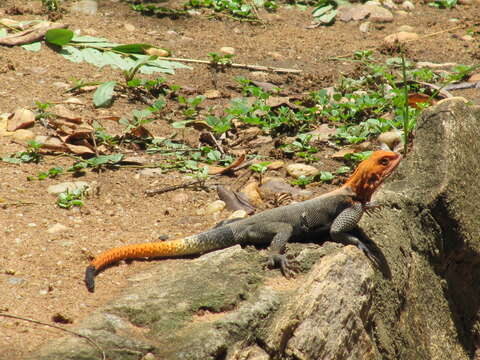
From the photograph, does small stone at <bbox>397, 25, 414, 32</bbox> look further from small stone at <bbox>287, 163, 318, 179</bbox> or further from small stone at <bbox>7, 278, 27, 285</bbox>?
small stone at <bbox>7, 278, 27, 285</bbox>

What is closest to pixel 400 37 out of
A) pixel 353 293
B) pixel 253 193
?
pixel 253 193

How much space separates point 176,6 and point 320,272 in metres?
7.29

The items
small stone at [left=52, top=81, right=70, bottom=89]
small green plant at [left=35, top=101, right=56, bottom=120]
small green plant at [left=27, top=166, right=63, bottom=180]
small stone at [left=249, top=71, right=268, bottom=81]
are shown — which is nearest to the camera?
small green plant at [left=27, top=166, right=63, bottom=180]

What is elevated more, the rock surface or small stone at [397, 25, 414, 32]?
the rock surface

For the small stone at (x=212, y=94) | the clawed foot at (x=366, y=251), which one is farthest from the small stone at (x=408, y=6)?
the clawed foot at (x=366, y=251)

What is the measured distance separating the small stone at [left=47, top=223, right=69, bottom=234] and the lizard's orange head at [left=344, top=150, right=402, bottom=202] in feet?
6.53

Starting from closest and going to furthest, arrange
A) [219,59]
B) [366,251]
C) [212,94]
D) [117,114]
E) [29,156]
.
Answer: [366,251] < [29,156] < [117,114] < [212,94] < [219,59]

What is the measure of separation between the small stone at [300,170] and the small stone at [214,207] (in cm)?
85

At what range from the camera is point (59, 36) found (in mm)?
7652

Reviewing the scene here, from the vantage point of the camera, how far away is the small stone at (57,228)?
430cm

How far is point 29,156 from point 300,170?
2364mm

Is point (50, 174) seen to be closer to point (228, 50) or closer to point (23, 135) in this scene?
point (23, 135)

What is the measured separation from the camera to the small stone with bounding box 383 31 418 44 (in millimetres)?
9320

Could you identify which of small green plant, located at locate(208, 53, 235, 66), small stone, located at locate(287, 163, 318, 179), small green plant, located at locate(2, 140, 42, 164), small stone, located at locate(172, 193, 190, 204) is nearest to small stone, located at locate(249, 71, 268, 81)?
small green plant, located at locate(208, 53, 235, 66)
